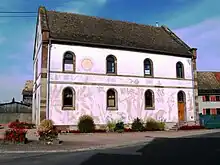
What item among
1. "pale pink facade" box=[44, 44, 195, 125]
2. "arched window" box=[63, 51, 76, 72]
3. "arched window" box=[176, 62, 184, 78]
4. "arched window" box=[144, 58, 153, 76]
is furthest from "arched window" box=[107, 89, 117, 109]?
"arched window" box=[176, 62, 184, 78]

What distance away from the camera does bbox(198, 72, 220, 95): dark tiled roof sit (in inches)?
1793

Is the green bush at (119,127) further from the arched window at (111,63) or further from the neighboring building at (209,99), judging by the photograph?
the neighboring building at (209,99)

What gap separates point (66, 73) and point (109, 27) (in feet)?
26.2

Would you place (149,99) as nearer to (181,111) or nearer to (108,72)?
(181,111)

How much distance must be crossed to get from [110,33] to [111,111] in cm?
792

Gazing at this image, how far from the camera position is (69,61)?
23.5 m

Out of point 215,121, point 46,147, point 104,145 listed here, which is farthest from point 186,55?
point 46,147

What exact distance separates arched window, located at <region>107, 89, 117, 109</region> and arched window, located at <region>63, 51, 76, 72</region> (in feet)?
13.1

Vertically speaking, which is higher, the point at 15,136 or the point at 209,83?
the point at 209,83

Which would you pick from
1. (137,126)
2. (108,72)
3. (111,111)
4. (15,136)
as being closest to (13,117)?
(111,111)

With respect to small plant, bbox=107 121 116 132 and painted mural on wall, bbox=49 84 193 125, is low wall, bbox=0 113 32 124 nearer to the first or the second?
painted mural on wall, bbox=49 84 193 125

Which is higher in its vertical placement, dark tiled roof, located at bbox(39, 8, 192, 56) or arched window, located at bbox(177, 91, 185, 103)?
dark tiled roof, located at bbox(39, 8, 192, 56)

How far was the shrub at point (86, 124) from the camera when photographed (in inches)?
875

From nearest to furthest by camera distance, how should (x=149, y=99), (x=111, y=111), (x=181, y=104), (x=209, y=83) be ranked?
(x=111, y=111)
(x=149, y=99)
(x=181, y=104)
(x=209, y=83)
